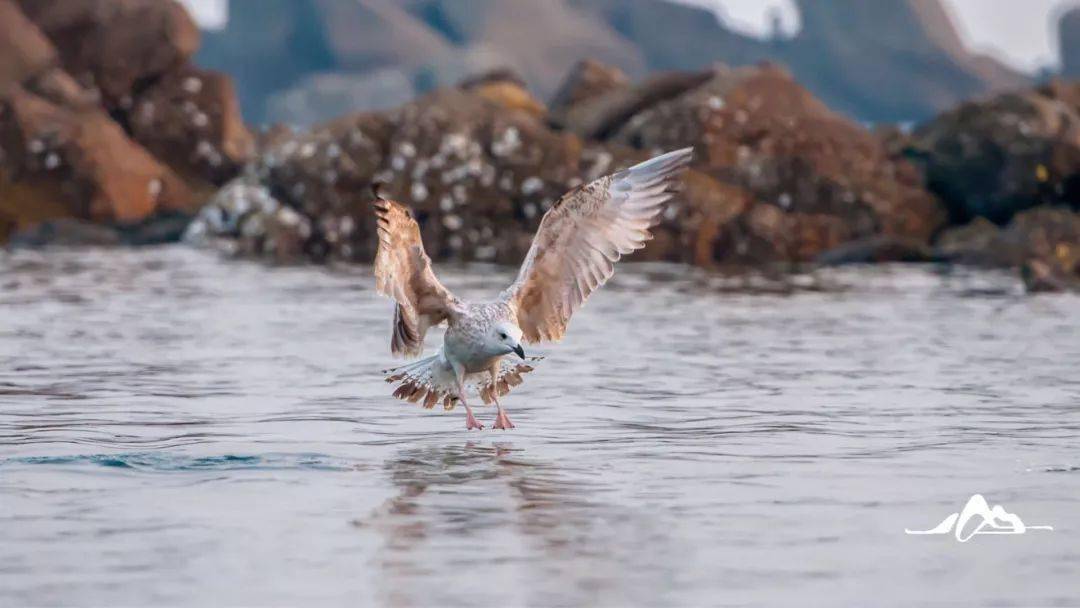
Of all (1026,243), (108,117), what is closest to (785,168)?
(1026,243)

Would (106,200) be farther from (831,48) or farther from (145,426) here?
(831,48)

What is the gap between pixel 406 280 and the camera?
11.3 meters

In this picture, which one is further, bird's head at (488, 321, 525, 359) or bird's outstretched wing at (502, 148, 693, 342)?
bird's outstretched wing at (502, 148, 693, 342)

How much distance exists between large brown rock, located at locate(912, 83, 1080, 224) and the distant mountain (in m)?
86.8

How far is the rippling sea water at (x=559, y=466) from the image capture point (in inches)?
289

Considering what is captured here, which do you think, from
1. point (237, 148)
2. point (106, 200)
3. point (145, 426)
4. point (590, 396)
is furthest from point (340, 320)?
point (237, 148)

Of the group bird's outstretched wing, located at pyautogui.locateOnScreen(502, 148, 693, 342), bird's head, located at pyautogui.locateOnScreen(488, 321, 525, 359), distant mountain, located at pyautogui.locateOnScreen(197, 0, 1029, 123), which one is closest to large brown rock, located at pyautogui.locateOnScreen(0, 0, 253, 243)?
bird's outstretched wing, located at pyautogui.locateOnScreen(502, 148, 693, 342)

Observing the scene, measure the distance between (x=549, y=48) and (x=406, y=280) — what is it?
392ft

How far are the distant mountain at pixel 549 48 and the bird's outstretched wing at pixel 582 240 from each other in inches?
4108

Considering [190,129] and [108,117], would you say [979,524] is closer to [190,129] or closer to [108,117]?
[108,117]

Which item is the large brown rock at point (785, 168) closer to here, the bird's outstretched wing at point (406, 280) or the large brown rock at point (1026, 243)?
the large brown rock at point (1026, 243)

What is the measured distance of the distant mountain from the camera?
123m

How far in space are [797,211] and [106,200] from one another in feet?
42.8

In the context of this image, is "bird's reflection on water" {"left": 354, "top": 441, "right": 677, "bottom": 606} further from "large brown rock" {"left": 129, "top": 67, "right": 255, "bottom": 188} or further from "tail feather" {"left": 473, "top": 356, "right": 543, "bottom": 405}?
"large brown rock" {"left": 129, "top": 67, "right": 255, "bottom": 188}
